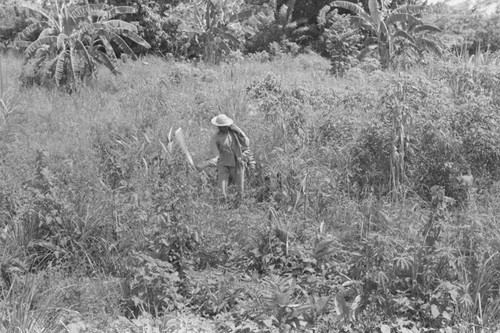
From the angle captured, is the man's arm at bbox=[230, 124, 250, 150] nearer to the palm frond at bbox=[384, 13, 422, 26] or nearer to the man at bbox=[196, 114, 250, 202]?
the man at bbox=[196, 114, 250, 202]

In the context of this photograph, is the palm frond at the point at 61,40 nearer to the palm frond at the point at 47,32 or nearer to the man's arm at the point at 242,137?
the palm frond at the point at 47,32

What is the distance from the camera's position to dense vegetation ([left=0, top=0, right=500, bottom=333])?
5102 mm

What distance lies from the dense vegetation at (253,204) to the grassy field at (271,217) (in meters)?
0.02

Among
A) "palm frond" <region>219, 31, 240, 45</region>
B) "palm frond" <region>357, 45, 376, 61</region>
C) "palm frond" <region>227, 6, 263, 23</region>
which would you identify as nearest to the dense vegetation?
"palm frond" <region>357, 45, 376, 61</region>

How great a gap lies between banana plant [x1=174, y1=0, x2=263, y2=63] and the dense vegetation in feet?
13.0

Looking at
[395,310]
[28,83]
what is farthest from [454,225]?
[28,83]

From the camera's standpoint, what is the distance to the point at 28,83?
13.1 metres

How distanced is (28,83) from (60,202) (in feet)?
25.9

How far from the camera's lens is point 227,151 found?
24.9 ft

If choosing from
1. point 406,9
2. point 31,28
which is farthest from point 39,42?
point 406,9

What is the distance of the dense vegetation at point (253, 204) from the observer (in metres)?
5.10

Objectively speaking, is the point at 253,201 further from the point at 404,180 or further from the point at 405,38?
the point at 405,38

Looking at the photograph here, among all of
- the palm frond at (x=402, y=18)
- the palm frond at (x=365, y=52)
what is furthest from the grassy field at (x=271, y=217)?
the palm frond at (x=365, y=52)

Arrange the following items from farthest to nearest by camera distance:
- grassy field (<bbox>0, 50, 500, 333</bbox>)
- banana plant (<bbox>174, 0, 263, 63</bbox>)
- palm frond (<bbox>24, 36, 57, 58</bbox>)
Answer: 1. banana plant (<bbox>174, 0, 263, 63</bbox>)
2. palm frond (<bbox>24, 36, 57, 58</bbox>)
3. grassy field (<bbox>0, 50, 500, 333</bbox>)
